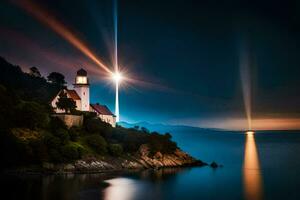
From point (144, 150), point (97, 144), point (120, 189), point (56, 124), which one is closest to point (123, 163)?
point (97, 144)

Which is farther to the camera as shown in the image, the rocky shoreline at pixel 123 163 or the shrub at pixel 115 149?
the shrub at pixel 115 149

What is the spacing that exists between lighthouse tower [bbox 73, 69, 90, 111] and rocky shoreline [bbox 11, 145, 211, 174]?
18.1 meters

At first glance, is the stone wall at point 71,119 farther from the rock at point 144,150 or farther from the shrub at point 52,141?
the rock at point 144,150

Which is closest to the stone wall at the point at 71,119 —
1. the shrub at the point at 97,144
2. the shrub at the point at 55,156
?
the shrub at the point at 97,144

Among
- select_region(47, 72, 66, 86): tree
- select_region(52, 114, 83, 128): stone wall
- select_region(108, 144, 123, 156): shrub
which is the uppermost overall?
select_region(47, 72, 66, 86): tree

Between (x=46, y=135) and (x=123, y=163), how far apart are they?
14.1 metres

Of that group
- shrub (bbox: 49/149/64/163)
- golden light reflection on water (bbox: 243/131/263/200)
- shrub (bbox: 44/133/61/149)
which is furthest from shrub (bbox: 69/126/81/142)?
golden light reflection on water (bbox: 243/131/263/200)

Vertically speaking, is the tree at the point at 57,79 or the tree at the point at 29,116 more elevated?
the tree at the point at 57,79

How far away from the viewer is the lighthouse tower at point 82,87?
97312 mm

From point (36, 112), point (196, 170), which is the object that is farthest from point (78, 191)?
point (196, 170)

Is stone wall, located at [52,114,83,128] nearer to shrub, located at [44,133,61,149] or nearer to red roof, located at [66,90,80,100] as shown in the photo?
red roof, located at [66,90,80,100]

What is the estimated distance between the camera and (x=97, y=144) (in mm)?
79312

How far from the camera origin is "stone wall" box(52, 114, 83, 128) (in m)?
83.9

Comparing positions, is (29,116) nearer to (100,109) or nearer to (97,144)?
(97,144)
